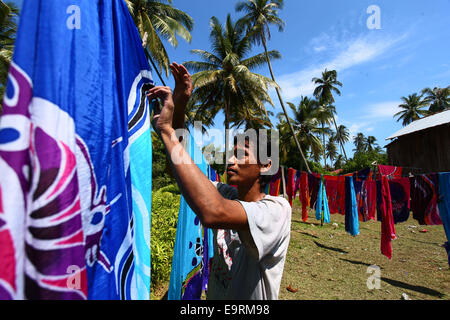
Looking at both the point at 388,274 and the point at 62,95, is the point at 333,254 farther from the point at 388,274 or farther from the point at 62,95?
Answer: the point at 62,95

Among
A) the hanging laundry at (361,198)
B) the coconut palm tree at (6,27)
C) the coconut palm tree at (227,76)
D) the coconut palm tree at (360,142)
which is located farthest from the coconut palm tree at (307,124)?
the coconut palm tree at (360,142)

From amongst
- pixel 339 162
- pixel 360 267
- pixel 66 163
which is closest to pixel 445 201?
pixel 360 267

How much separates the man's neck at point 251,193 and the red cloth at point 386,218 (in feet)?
18.1

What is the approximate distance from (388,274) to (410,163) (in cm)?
1309

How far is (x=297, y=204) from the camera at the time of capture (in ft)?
57.9

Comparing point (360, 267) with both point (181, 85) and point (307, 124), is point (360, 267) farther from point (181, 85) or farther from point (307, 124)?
point (307, 124)

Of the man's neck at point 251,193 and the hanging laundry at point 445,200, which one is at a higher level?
the man's neck at point 251,193

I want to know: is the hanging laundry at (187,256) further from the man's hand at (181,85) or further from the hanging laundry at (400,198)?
the hanging laundry at (400,198)

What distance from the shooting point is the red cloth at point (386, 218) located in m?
5.53

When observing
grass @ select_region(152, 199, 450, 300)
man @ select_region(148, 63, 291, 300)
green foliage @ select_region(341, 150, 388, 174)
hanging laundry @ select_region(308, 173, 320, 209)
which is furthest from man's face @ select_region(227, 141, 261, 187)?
green foliage @ select_region(341, 150, 388, 174)

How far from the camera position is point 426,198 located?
197 inches

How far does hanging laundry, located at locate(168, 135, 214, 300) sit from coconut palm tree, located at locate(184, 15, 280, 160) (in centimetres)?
1266

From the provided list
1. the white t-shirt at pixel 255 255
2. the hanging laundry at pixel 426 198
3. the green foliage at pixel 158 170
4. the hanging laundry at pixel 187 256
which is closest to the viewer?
the white t-shirt at pixel 255 255
